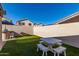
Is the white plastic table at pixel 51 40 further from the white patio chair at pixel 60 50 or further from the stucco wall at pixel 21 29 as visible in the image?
the stucco wall at pixel 21 29

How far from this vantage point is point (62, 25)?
4586 millimetres

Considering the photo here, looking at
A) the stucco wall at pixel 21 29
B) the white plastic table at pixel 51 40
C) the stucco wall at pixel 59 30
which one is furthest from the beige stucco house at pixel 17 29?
the white plastic table at pixel 51 40

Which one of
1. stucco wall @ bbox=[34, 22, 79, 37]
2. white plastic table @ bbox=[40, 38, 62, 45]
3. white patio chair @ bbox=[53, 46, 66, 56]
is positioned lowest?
white patio chair @ bbox=[53, 46, 66, 56]

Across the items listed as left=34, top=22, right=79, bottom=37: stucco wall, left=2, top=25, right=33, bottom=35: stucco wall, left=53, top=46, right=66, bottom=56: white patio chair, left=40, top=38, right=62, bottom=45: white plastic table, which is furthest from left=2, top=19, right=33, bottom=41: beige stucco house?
left=53, top=46, right=66, bottom=56: white patio chair

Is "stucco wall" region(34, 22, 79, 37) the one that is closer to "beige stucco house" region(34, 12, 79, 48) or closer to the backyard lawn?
"beige stucco house" region(34, 12, 79, 48)

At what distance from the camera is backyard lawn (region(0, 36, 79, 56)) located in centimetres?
453

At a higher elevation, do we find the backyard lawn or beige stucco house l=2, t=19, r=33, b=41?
beige stucco house l=2, t=19, r=33, b=41

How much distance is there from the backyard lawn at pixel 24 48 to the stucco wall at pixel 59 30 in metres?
0.15

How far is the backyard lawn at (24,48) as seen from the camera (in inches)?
178

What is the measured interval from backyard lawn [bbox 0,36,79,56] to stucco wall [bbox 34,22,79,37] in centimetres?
15

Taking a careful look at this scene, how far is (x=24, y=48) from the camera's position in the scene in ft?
15.0

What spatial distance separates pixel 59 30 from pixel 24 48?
72 cm

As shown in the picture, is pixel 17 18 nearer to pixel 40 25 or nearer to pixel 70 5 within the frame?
pixel 40 25

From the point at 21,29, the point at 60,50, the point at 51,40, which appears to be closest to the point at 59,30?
the point at 51,40
